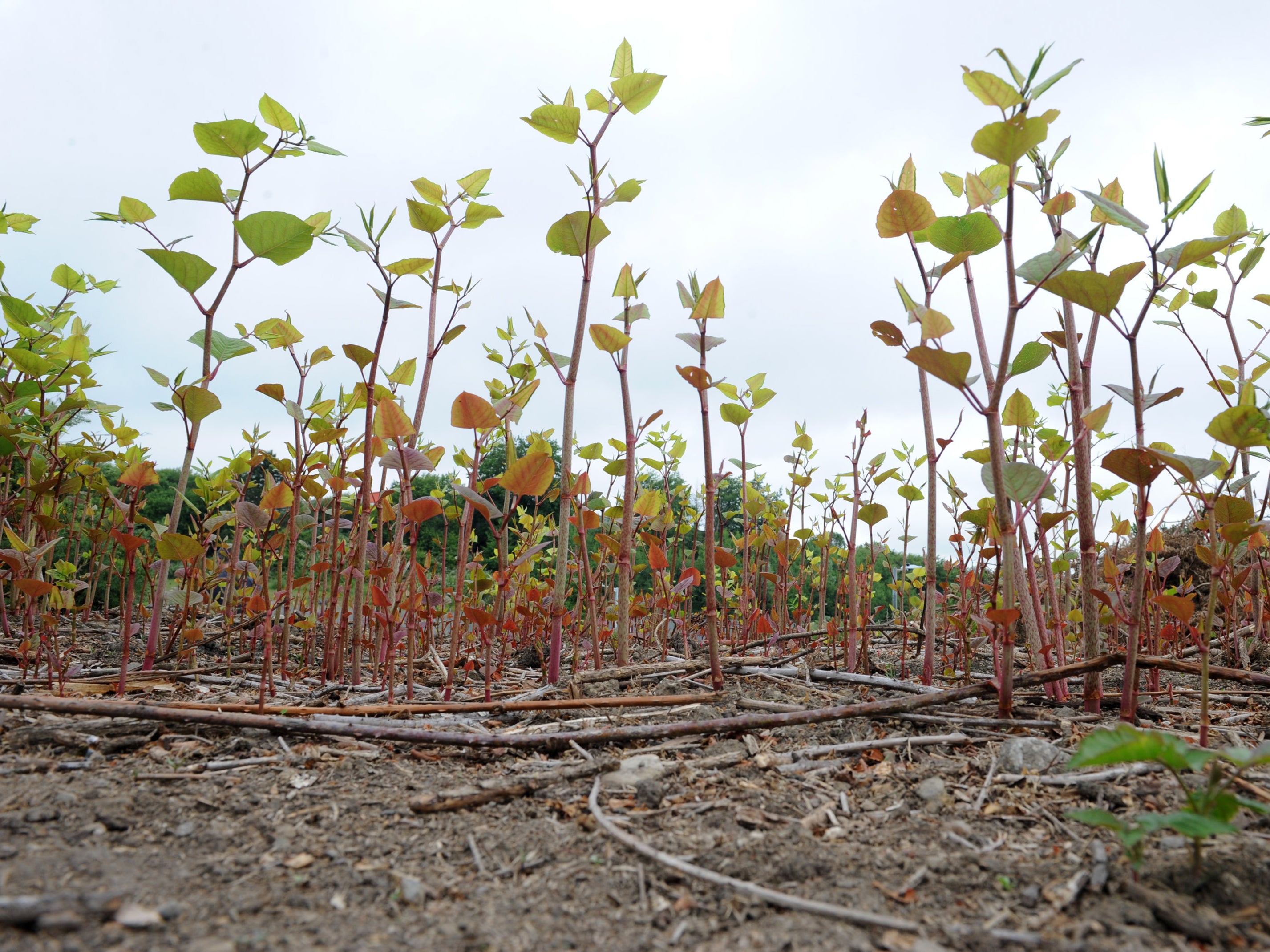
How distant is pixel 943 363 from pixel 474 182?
64.6 inches

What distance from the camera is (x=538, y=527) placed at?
3.97m

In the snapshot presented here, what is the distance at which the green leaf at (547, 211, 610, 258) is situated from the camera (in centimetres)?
198

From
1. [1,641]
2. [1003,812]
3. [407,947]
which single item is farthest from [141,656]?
[1003,812]

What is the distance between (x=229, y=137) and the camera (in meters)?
1.84

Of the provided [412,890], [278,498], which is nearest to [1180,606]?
[412,890]

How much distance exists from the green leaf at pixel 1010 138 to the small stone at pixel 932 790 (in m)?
1.19

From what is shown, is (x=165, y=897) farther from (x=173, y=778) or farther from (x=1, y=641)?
(x=1, y=641)

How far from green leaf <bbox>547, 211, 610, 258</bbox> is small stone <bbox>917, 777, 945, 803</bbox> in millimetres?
1597

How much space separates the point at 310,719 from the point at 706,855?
41.2 inches

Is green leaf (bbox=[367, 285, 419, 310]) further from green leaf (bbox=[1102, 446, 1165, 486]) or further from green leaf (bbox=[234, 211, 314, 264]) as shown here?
green leaf (bbox=[1102, 446, 1165, 486])

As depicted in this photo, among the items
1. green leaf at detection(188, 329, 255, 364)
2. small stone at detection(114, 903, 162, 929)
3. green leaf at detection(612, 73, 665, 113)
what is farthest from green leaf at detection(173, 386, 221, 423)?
small stone at detection(114, 903, 162, 929)

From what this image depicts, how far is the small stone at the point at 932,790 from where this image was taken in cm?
131

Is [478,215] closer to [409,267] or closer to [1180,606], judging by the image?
[409,267]

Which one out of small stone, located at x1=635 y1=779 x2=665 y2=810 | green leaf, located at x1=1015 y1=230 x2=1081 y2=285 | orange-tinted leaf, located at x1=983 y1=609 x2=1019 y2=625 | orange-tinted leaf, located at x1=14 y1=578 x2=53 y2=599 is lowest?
small stone, located at x1=635 y1=779 x2=665 y2=810
